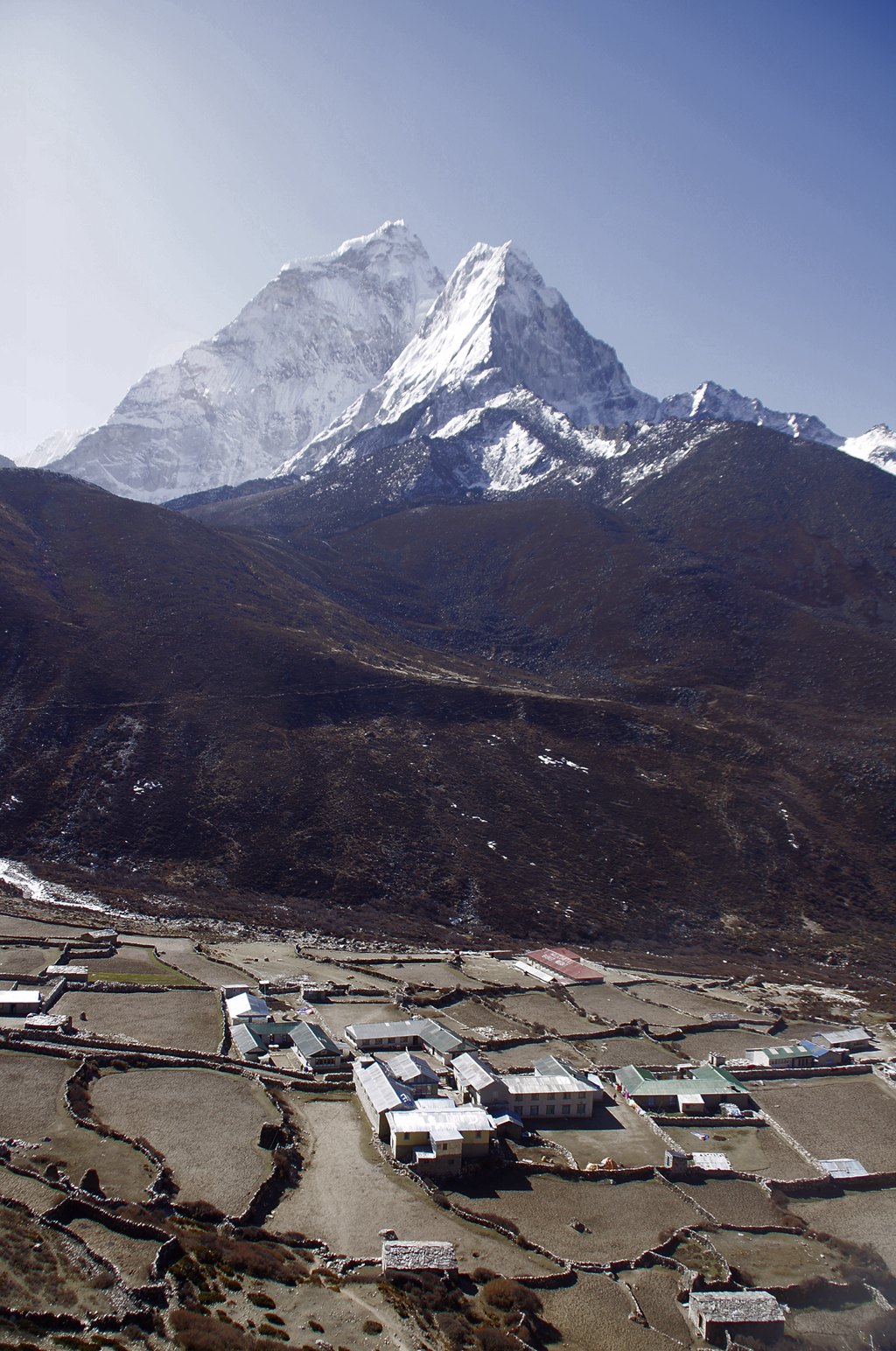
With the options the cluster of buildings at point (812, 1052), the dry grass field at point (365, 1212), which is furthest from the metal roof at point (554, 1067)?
the cluster of buildings at point (812, 1052)

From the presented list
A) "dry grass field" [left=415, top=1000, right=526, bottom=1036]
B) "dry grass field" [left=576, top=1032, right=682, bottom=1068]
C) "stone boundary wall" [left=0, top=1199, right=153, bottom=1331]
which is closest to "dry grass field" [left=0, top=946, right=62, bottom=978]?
"dry grass field" [left=415, top=1000, right=526, bottom=1036]

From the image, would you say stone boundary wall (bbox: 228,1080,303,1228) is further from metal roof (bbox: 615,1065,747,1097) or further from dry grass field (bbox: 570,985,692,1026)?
dry grass field (bbox: 570,985,692,1026)

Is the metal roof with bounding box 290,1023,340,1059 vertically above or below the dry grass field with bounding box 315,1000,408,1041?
above

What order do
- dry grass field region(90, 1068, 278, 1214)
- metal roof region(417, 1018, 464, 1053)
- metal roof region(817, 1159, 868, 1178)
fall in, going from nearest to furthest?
dry grass field region(90, 1068, 278, 1214)
metal roof region(817, 1159, 868, 1178)
metal roof region(417, 1018, 464, 1053)

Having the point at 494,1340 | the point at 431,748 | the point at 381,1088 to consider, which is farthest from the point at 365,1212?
the point at 431,748

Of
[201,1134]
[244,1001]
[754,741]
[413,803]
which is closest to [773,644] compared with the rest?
[754,741]

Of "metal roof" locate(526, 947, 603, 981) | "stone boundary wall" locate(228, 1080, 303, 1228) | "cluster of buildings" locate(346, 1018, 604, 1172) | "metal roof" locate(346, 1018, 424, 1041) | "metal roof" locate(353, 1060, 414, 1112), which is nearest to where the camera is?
"stone boundary wall" locate(228, 1080, 303, 1228)
